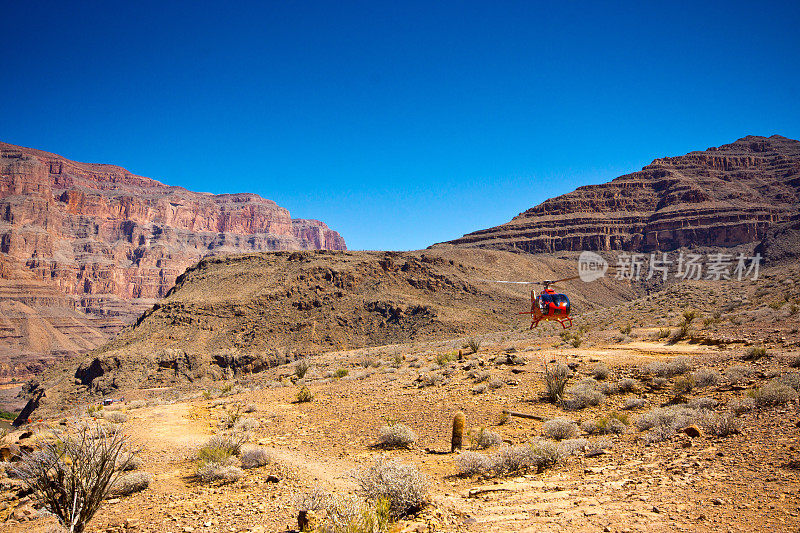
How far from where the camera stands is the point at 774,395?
8320 mm

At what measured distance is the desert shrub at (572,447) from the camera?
25.4 ft

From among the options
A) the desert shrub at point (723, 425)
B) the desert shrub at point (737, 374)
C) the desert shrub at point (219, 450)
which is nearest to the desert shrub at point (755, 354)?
the desert shrub at point (737, 374)

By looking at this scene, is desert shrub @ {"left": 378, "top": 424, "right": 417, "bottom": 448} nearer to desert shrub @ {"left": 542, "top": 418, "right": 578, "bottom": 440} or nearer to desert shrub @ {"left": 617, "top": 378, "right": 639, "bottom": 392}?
desert shrub @ {"left": 542, "top": 418, "right": 578, "bottom": 440}

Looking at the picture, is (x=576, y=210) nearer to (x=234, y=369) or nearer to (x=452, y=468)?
(x=234, y=369)

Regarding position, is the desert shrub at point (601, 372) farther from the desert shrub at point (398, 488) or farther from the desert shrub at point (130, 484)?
the desert shrub at point (130, 484)

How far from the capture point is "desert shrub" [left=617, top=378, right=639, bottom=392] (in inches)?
477

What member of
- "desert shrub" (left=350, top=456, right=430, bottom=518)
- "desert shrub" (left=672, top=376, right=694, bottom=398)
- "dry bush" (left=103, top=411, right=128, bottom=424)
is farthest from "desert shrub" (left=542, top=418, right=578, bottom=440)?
"dry bush" (left=103, top=411, right=128, bottom=424)

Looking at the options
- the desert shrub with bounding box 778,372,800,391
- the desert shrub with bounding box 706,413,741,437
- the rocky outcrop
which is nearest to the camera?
the desert shrub with bounding box 706,413,741,437

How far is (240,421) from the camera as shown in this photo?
13227 mm

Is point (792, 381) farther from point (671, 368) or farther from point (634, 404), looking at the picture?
point (671, 368)

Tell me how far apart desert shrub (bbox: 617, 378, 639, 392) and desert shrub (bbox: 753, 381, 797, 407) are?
366cm

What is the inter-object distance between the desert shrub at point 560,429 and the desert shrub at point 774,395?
339 centimetres

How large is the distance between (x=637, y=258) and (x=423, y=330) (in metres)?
72.4

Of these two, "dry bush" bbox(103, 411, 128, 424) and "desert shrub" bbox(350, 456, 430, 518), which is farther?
"dry bush" bbox(103, 411, 128, 424)
